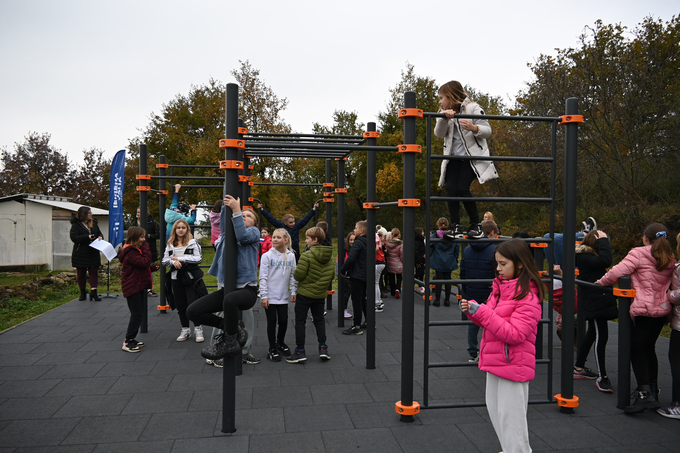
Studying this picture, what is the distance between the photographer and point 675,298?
3.80 m

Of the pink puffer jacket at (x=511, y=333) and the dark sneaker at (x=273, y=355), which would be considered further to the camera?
the dark sneaker at (x=273, y=355)

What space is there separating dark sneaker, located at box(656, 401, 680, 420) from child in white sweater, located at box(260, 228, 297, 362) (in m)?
3.51

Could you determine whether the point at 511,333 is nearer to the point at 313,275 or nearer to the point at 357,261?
the point at 313,275

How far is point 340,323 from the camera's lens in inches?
274

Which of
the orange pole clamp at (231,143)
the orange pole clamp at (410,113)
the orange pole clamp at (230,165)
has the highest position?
the orange pole clamp at (410,113)

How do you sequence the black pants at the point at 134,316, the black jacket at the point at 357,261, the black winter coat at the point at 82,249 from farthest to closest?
the black winter coat at the point at 82,249
the black jacket at the point at 357,261
the black pants at the point at 134,316

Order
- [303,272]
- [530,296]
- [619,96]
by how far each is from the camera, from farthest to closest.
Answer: [619,96] → [303,272] → [530,296]


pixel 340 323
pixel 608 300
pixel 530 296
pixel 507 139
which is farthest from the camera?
pixel 507 139

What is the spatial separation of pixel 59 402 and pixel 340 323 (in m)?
3.78

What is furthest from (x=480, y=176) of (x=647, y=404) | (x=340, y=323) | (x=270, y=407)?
(x=340, y=323)

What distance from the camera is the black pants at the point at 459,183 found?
4078 millimetres

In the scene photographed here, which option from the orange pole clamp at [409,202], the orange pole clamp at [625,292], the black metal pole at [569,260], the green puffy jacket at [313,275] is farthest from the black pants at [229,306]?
the orange pole clamp at [625,292]

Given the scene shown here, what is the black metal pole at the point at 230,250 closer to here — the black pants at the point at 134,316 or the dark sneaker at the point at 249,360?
the dark sneaker at the point at 249,360

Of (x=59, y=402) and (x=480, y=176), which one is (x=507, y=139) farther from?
(x=59, y=402)
